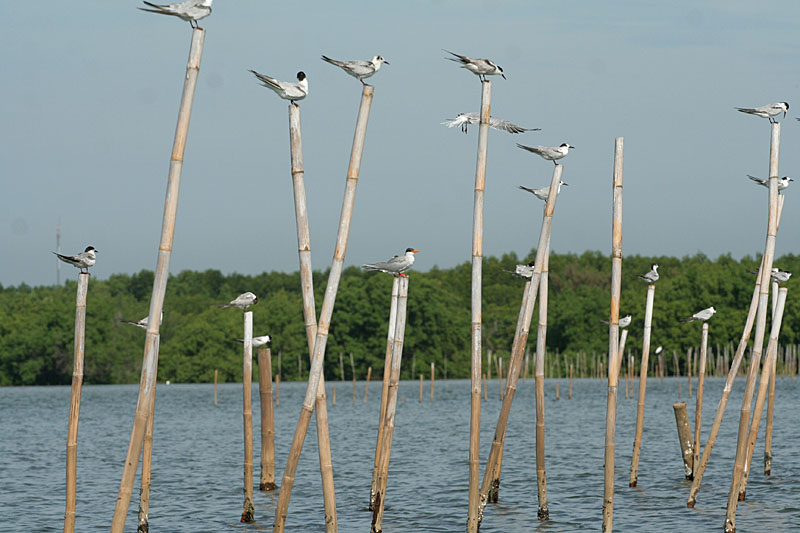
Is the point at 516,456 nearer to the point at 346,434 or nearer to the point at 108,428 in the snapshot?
the point at 346,434

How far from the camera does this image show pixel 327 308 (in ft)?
40.1

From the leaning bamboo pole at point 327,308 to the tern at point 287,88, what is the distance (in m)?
0.73

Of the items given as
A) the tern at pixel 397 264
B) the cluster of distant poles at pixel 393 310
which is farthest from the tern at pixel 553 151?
the tern at pixel 397 264

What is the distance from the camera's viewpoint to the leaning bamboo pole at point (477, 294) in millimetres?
14266

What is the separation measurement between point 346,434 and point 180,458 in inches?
464

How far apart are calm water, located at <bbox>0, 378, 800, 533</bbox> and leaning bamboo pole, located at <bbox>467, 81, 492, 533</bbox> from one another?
5503 millimetres

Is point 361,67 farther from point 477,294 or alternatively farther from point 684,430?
point 684,430

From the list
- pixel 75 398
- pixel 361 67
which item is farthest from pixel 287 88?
pixel 75 398

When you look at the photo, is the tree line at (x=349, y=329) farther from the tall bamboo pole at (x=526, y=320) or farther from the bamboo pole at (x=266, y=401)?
the tall bamboo pole at (x=526, y=320)

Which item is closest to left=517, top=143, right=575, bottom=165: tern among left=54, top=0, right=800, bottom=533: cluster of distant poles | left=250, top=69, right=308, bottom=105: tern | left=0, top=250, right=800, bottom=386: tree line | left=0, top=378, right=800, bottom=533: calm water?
left=54, top=0, right=800, bottom=533: cluster of distant poles

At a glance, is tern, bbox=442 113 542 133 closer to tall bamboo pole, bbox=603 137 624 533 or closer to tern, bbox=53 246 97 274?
tall bamboo pole, bbox=603 137 624 533

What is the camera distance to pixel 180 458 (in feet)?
119

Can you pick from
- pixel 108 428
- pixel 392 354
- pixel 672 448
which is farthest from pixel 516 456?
pixel 108 428

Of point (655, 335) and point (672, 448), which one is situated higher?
point (655, 335)
